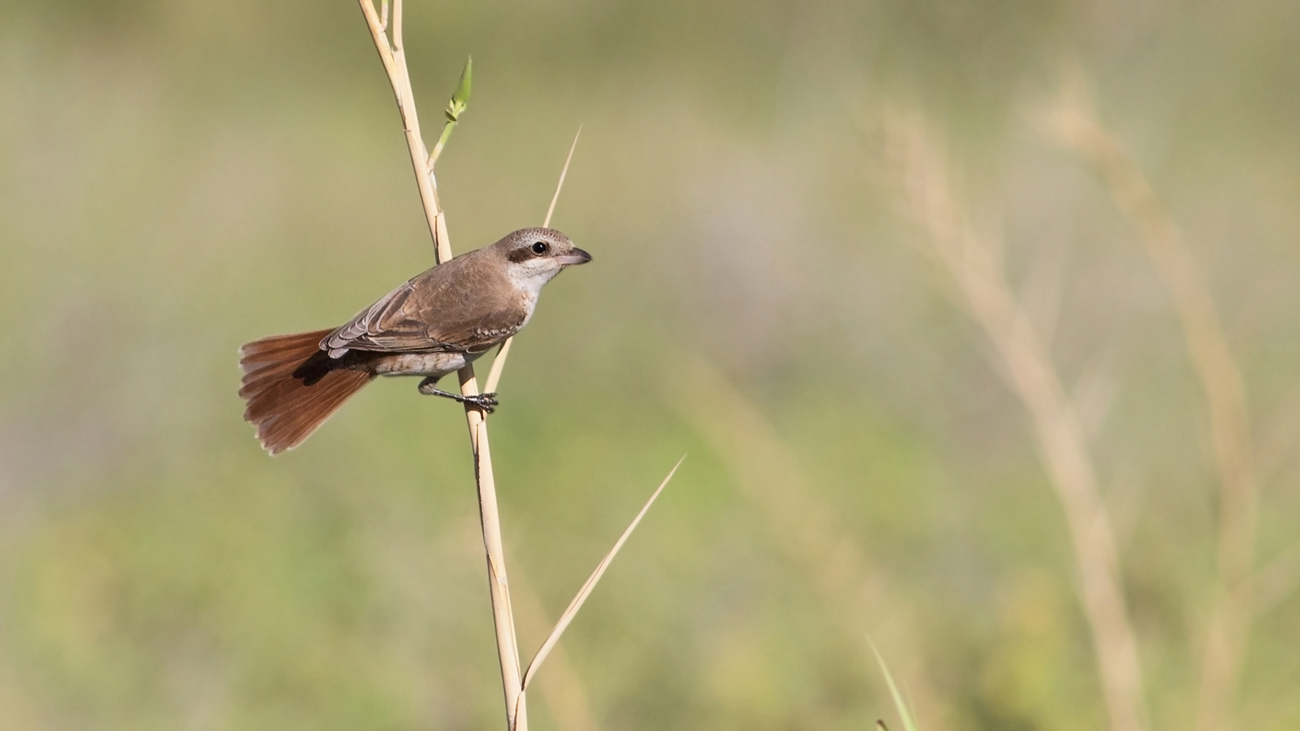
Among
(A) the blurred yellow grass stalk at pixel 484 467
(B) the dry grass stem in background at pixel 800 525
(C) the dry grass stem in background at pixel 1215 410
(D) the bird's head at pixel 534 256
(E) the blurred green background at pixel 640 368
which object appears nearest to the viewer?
(A) the blurred yellow grass stalk at pixel 484 467

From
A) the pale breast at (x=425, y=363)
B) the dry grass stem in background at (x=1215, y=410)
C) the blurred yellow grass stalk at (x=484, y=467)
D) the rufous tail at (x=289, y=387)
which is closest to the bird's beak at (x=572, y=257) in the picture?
the pale breast at (x=425, y=363)

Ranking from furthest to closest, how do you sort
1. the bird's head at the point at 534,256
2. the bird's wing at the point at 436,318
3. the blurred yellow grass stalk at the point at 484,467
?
the bird's head at the point at 534,256 → the bird's wing at the point at 436,318 → the blurred yellow grass stalk at the point at 484,467

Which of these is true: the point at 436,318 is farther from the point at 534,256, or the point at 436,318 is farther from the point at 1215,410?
the point at 1215,410

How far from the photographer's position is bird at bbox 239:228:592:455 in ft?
8.87

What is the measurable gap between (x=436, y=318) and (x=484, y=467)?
3.29 ft

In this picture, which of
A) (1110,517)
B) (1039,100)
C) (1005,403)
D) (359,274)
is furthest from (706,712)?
(359,274)

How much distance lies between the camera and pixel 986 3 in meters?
12.9

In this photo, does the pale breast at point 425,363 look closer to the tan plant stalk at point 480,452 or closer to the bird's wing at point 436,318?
the bird's wing at point 436,318

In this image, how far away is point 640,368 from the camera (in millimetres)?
7566

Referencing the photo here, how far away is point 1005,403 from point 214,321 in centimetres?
491

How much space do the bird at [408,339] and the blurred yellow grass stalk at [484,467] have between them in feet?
2.17

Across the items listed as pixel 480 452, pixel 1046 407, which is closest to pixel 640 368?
pixel 1046 407

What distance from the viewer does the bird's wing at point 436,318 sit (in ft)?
8.82

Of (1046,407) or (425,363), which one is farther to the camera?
(425,363)
